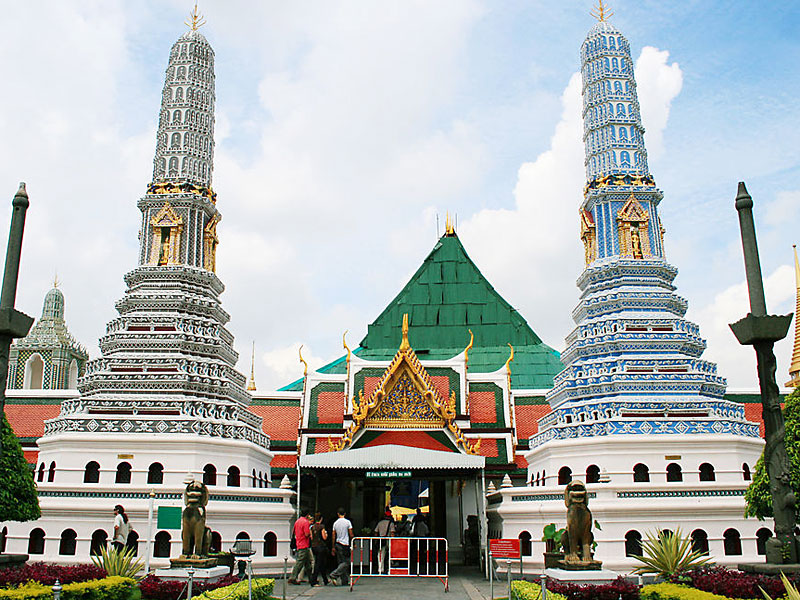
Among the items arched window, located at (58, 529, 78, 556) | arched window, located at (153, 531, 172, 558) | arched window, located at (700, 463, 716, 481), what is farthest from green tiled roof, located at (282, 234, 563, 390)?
Answer: arched window, located at (58, 529, 78, 556)

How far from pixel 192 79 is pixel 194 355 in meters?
9.01

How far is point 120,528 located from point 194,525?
4.11 m

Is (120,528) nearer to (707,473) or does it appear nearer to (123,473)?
(123,473)

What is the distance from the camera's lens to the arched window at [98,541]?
55.5ft

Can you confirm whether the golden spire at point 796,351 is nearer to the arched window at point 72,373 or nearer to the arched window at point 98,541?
the arched window at point 98,541

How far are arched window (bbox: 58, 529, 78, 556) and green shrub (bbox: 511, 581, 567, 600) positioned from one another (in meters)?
10.0

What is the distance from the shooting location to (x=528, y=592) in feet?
35.2

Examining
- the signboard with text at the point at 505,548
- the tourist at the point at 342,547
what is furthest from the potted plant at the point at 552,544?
the tourist at the point at 342,547

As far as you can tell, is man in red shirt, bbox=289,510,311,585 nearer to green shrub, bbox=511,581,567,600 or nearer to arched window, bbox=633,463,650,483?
green shrub, bbox=511,581,567,600

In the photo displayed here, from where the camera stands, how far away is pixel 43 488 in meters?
17.3

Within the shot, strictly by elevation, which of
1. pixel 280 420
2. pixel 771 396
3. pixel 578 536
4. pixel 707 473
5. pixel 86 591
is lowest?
pixel 86 591

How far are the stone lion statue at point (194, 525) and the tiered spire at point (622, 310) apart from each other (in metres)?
9.59

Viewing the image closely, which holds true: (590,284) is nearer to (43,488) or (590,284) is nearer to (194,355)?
(194,355)

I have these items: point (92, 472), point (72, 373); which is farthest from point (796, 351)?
point (72, 373)
